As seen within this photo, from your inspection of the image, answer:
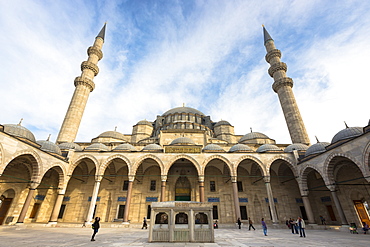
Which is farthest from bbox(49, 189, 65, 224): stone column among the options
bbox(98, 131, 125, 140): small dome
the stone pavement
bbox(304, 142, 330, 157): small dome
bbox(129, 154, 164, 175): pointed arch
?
bbox(304, 142, 330, 157): small dome

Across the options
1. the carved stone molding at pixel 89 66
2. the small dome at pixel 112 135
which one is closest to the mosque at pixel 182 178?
the small dome at pixel 112 135

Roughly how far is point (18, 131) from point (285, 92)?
26.6 metres

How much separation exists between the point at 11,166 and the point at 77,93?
11661 millimetres

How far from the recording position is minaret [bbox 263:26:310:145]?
65.7ft

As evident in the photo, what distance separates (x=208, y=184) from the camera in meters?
17.6

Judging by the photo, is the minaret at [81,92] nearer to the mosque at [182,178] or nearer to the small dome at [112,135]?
the mosque at [182,178]

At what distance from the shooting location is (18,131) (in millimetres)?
12656

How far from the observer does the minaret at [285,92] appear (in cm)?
2001

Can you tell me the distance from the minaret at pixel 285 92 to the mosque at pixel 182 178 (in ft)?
0.43

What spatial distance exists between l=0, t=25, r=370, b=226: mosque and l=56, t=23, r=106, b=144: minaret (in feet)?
0.45

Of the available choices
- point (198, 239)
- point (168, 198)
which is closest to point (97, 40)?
point (168, 198)

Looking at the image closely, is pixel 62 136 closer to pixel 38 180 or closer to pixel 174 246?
pixel 38 180

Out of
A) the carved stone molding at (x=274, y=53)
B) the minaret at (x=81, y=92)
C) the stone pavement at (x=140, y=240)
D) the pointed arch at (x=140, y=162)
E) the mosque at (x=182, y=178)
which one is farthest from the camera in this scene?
the carved stone molding at (x=274, y=53)

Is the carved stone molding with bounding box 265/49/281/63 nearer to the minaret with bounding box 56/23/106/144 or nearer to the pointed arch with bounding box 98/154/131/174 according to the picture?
the pointed arch with bounding box 98/154/131/174
